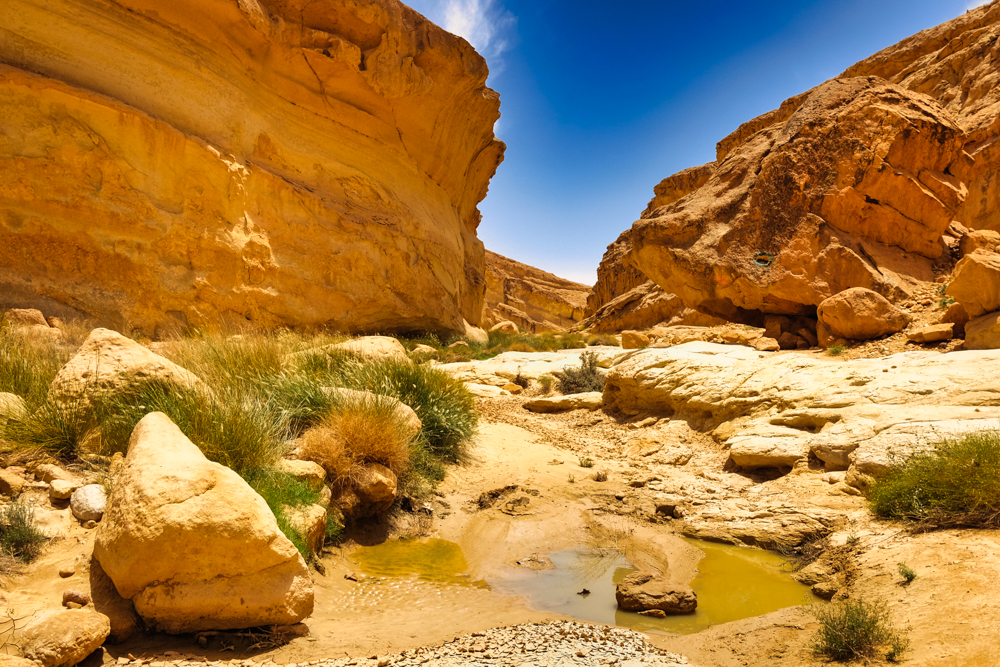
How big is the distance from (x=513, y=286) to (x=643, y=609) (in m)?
43.3

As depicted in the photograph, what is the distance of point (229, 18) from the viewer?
10.9 meters

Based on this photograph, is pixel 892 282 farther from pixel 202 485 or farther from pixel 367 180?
pixel 367 180

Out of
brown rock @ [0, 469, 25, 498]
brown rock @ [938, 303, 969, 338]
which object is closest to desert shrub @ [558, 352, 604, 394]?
brown rock @ [938, 303, 969, 338]

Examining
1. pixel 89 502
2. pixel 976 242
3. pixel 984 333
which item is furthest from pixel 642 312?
pixel 89 502

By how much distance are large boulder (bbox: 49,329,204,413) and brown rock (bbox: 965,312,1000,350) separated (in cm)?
844

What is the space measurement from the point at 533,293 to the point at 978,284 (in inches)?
1584

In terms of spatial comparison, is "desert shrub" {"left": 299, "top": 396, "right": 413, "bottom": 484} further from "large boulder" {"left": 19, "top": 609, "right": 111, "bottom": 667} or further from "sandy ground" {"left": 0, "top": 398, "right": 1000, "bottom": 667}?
"large boulder" {"left": 19, "top": 609, "right": 111, "bottom": 667}

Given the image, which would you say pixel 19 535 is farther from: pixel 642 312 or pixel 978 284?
pixel 642 312

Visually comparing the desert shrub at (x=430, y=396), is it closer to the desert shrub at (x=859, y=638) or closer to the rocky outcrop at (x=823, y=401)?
the rocky outcrop at (x=823, y=401)

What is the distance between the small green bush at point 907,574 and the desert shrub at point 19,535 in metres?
4.61

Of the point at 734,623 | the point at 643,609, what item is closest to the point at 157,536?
the point at 643,609

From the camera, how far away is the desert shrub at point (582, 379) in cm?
985

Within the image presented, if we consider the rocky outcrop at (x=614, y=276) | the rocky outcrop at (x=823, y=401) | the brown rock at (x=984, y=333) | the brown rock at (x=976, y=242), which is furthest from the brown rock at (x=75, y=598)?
the rocky outcrop at (x=614, y=276)

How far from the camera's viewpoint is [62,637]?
7.03 ft
